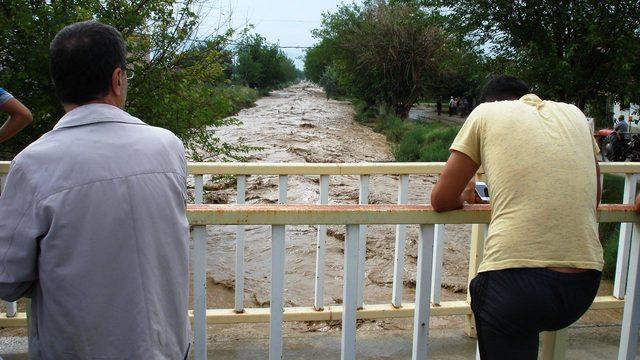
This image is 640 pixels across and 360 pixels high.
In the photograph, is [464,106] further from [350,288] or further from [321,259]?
[350,288]

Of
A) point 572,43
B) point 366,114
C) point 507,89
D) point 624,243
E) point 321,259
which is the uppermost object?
point 572,43

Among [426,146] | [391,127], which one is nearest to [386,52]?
[391,127]

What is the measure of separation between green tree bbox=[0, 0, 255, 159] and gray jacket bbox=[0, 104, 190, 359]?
15.3ft

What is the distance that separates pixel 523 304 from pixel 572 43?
23.5ft

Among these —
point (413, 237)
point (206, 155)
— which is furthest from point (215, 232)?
point (413, 237)

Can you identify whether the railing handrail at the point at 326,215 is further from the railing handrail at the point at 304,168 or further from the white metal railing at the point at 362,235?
the railing handrail at the point at 304,168

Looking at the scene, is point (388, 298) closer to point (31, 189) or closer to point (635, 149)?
point (31, 189)

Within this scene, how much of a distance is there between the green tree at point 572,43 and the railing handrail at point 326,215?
21.0 feet

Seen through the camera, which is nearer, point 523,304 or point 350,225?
point 523,304

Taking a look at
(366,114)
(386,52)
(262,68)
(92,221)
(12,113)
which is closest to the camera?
(92,221)

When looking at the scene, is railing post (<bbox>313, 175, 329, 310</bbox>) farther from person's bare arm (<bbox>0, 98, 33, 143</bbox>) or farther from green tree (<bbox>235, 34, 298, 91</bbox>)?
green tree (<bbox>235, 34, 298, 91</bbox>)

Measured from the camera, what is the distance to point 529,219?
5.91ft

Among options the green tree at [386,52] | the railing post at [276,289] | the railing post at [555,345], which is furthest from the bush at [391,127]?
the railing post at [276,289]

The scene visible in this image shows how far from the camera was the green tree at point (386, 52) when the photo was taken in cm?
2995
